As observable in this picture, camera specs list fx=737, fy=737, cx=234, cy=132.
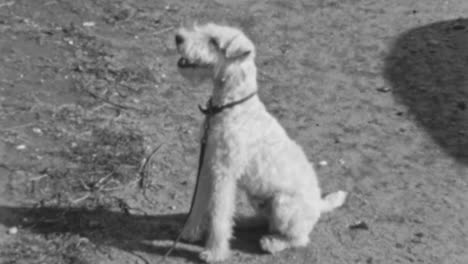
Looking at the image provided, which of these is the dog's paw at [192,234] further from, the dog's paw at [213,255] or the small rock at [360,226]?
the small rock at [360,226]

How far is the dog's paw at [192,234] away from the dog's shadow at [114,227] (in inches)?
3.2

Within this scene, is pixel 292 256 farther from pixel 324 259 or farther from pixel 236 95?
pixel 236 95

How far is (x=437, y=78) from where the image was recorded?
7.97 meters

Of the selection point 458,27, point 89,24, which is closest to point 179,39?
point 89,24

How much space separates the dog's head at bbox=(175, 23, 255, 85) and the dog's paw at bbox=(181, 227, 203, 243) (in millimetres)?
1146

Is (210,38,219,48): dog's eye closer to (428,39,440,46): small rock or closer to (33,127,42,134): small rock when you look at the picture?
(33,127,42,134): small rock

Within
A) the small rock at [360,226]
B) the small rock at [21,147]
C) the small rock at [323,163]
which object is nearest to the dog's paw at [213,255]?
the small rock at [360,226]

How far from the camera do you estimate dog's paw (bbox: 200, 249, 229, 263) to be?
5.07 meters

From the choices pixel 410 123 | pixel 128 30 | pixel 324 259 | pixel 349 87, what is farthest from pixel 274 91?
pixel 324 259

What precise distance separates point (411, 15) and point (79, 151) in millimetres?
5055

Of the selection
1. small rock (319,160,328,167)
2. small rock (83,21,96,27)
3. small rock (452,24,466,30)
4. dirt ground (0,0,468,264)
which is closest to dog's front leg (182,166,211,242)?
dirt ground (0,0,468,264)

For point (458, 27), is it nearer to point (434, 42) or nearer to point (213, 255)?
point (434, 42)

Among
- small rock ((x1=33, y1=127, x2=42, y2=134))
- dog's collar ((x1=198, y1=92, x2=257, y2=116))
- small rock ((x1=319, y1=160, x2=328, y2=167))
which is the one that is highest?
dog's collar ((x1=198, y1=92, x2=257, y2=116))

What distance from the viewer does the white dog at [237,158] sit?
4.75 m
